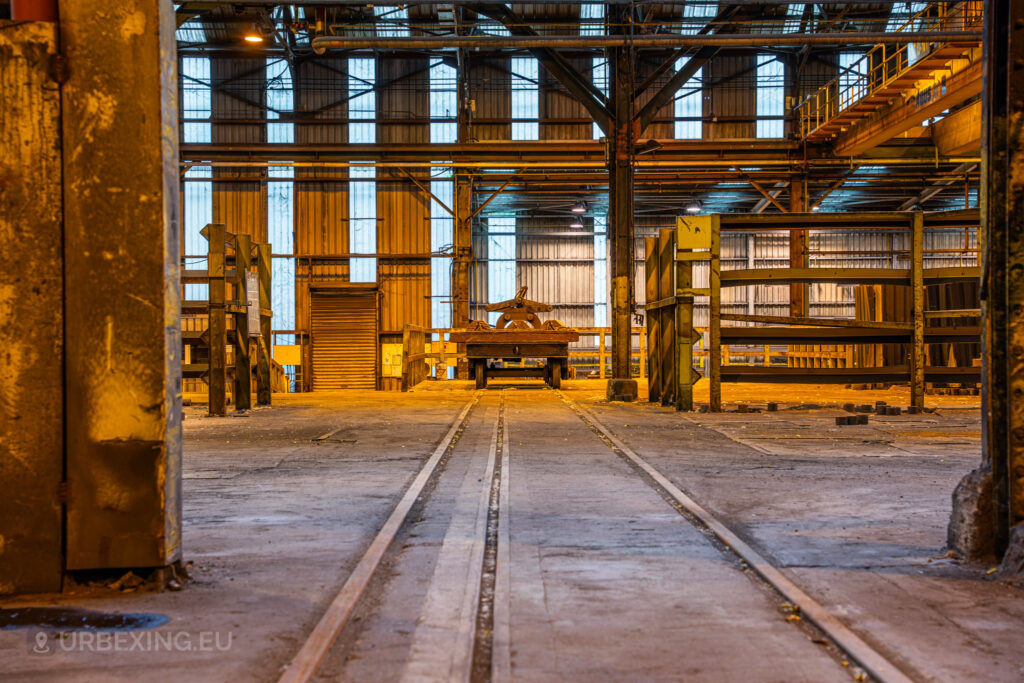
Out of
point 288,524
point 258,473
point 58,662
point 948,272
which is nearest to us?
point 58,662

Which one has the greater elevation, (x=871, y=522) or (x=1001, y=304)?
(x=1001, y=304)

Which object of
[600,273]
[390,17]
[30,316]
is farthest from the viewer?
[600,273]

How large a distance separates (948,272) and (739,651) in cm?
1029

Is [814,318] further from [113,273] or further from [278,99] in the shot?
[278,99]

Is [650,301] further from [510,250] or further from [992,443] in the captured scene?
[510,250]

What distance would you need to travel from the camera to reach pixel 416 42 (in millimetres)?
14258

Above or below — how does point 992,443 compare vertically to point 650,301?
below

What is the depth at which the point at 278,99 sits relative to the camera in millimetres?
27703

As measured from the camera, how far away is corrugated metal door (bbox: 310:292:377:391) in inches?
1067

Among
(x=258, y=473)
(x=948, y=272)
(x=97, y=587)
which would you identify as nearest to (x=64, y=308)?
(x=97, y=587)

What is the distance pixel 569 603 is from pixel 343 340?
25002 millimetres

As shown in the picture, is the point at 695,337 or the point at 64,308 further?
the point at 695,337

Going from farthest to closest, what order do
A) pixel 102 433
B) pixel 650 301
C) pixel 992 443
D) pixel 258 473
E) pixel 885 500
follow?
pixel 650 301 < pixel 258 473 < pixel 885 500 < pixel 992 443 < pixel 102 433

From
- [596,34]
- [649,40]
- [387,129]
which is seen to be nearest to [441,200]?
[387,129]
